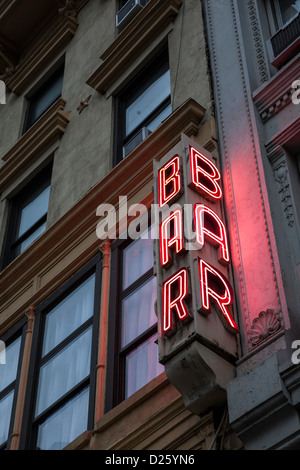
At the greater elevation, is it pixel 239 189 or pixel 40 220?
pixel 40 220

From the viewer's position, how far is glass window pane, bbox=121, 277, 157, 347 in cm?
1094

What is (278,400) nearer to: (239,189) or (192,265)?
(192,265)

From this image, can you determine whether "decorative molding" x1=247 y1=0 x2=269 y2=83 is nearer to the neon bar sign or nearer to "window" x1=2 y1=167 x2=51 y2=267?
the neon bar sign

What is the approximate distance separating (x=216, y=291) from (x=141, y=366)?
193cm

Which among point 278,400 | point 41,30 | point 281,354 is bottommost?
point 278,400

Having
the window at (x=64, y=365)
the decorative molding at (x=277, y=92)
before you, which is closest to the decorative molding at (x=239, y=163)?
the decorative molding at (x=277, y=92)

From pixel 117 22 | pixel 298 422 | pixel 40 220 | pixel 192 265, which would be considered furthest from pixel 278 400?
pixel 117 22

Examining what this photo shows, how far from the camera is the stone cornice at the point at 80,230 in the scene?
491 inches

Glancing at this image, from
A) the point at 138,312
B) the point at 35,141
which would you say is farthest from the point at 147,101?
the point at 138,312

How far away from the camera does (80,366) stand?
37.8 ft

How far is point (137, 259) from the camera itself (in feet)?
38.9

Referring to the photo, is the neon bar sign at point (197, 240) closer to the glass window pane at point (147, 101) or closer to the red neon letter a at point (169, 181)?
the red neon letter a at point (169, 181)

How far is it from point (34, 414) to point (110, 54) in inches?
292
